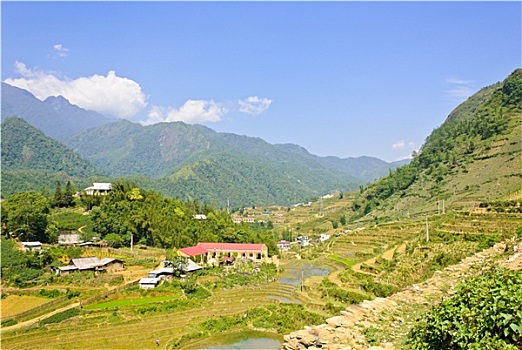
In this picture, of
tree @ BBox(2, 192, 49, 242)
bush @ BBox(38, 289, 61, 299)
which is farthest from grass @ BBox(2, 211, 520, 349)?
tree @ BBox(2, 192, 49, 242)

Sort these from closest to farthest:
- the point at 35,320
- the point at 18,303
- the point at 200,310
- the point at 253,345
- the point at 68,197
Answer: the point at 253,345 < the point at 35,320 < the point at 18,303 < the point at 200,310 < the point at 68,197

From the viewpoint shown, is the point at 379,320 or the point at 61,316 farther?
the point at 61,316

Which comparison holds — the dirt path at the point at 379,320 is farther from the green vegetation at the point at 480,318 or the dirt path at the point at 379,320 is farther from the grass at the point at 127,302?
the grass at the point at 127,302

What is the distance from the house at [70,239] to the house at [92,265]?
5.99 meters

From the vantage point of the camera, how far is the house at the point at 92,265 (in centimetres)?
3123

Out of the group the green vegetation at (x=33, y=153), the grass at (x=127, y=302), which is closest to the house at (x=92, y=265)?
the grass at (x=127, y=302)

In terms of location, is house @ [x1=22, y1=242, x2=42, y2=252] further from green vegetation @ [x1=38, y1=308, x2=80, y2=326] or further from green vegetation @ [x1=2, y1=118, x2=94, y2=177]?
green vegetation @ [x1=2, y1=118, x2=94, y2=177]

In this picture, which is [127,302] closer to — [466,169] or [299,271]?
[299,271]

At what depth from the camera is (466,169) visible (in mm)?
64562

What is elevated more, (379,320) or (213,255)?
(379,320)

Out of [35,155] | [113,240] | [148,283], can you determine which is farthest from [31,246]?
[35,155]

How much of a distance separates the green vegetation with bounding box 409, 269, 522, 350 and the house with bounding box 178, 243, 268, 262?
36886 millimetres

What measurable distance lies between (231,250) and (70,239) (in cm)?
1660

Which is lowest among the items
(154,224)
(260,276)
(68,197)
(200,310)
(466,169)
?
(260,276)
